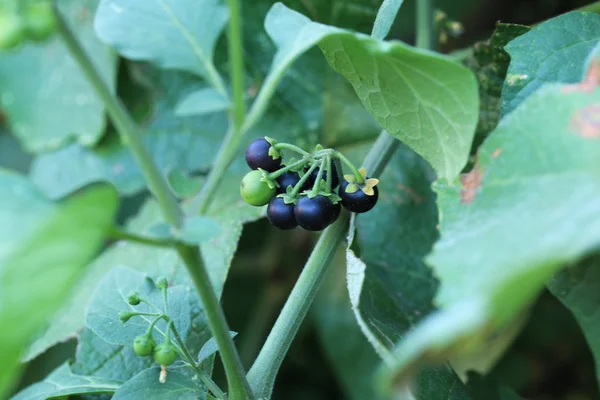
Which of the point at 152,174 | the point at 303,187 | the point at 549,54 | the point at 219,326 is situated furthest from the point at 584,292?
the point at 152,174

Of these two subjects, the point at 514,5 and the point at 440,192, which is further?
the point at 514,5

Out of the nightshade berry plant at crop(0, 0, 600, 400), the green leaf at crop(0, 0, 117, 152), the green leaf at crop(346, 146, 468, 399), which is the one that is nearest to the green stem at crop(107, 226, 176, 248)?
the nightshade berry plant at crop(0, 0, 600, 400)

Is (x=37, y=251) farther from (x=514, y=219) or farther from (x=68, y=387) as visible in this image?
(x=68, y=387)

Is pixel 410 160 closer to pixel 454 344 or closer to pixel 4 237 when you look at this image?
pixel 454 344

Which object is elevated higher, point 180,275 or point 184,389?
point 184,389

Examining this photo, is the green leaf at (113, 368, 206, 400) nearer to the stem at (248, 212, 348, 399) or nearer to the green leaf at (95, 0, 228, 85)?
the stem at (248, 212, 348, 399)

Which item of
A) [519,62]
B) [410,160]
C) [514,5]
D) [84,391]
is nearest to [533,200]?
[519,62]
